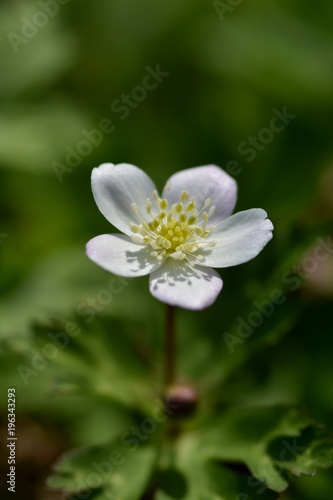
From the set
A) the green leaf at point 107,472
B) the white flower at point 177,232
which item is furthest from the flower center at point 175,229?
the green leaf at point 107,472

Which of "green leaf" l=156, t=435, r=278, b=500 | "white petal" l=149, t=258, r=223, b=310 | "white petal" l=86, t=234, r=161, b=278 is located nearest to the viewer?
"white petal" l=149, t=258, r=223, b=310

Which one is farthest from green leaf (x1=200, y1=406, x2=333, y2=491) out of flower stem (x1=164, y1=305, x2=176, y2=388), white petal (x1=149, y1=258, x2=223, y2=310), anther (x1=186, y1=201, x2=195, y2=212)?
anther (x1=186, y1=201, x2=195, y2=212)

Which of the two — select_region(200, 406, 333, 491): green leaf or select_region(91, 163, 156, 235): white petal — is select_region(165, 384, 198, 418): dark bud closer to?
select_region(200, 406, 333, 491): green leaf

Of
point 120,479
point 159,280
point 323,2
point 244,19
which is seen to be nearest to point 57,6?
point 244,19

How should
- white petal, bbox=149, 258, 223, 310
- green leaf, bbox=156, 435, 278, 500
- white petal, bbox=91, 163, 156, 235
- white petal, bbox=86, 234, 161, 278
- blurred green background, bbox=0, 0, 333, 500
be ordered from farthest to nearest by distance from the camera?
blurred green background, bbox=0, 0, 333, 500
white petal, bbox=91, 163, 156, 235
green leaf, bbox=156, 435, 278, 500
white petal, bbox=86, 234, 161, 278
white petal, bbox=149, 258, 223, 310

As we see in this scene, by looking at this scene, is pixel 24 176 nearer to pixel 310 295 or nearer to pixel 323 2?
pixel 310 295

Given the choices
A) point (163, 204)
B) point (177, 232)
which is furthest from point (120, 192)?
point (177, 232)
